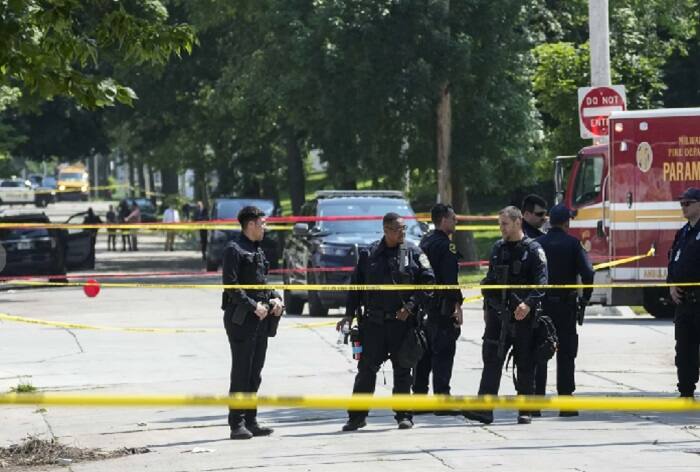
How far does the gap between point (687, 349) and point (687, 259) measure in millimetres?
757

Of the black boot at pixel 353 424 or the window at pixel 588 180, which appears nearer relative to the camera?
the black boot at pixel 353 424

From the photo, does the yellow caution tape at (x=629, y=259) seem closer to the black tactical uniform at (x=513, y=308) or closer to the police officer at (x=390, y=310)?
the black tactical uniform at (x=513, y=308)

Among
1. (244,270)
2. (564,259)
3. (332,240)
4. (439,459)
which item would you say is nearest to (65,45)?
(244,270)

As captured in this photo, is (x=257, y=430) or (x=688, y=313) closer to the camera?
(x=257, y=430)

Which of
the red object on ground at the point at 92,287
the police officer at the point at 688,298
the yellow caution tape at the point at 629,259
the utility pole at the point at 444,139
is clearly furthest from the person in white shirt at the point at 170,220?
the police officer at the point at 688,298

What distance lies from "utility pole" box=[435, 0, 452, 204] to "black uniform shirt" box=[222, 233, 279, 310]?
21627 millimetres

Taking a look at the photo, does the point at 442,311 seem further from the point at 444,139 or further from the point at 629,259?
the point at 444,139

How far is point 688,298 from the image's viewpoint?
12.9 m

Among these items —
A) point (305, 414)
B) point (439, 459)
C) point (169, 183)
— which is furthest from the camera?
point (169, 183)

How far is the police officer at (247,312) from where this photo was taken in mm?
11836

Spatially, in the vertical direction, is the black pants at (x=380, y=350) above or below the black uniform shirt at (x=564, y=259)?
below

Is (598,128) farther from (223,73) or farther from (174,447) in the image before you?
(223,73)

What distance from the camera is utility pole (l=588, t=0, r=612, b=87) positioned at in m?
22.9

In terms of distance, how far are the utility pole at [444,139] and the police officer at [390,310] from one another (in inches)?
848
